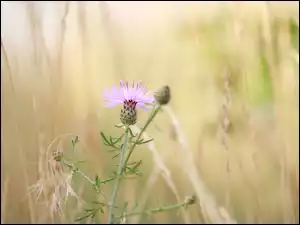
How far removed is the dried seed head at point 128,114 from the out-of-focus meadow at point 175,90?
56cm

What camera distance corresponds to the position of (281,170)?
45.9 inches

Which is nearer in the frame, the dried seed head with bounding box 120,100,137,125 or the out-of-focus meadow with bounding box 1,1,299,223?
the dried seed head with bounding box 120,100,137,125

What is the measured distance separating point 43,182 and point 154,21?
1.98 ft

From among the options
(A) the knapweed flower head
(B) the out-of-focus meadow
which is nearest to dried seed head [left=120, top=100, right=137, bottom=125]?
(A) the knapweed flower head

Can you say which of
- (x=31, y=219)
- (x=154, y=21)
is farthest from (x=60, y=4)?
(x=31, y=219)

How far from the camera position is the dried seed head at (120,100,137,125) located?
57cm

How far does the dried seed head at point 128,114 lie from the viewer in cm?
57

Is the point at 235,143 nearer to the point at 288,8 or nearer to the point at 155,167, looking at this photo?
the point at 155,167

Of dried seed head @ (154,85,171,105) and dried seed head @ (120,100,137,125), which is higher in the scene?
dried seed head @ (154,85,171,105)

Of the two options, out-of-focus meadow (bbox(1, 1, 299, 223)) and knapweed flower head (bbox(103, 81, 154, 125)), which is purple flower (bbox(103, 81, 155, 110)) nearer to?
knapweed flower head (bbox(103, 81, 154, 125))

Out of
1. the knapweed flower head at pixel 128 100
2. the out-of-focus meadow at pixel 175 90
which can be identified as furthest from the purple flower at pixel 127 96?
the out-of-focus meadow at pixel 175 90

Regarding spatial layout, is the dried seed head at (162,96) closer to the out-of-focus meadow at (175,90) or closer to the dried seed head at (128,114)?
the dried seed head at (128,114)

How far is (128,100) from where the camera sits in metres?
0.59

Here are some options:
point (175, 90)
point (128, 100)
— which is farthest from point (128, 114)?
point (175, 90)
